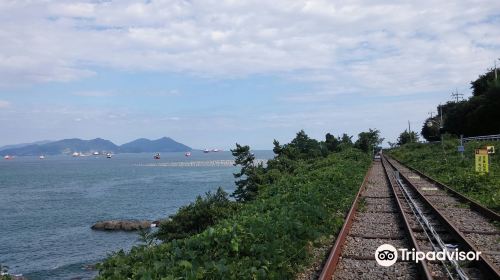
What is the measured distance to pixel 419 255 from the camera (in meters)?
7.91

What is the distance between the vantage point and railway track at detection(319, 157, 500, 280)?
715cm

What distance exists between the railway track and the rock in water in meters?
29.8

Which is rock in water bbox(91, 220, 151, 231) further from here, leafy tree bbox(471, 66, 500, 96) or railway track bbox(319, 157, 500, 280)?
leafy tree bbox(471, 66, 500, 96)

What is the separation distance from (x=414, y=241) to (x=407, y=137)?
124m

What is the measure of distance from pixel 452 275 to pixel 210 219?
16.0m

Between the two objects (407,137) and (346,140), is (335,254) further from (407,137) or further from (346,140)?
(407,137)

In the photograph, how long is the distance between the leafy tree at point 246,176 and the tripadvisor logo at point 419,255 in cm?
2186

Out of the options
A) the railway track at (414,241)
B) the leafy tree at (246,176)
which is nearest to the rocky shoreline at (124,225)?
the leafy tree at (246,176)

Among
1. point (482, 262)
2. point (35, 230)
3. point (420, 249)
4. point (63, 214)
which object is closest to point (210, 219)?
point (420, 249)

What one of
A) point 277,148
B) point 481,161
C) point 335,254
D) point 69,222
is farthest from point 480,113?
point 335,254

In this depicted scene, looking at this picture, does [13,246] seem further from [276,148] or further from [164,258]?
[164,258]

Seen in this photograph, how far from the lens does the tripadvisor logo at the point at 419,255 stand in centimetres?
776

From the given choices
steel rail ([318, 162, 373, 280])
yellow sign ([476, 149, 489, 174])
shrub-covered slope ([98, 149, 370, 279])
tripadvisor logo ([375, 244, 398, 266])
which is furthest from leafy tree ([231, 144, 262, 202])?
tripadvisor logo ([375, 244, 398, 266])

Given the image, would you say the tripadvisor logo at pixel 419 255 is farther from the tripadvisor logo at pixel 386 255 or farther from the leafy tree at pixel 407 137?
the leafy tree at pixel 407 137
